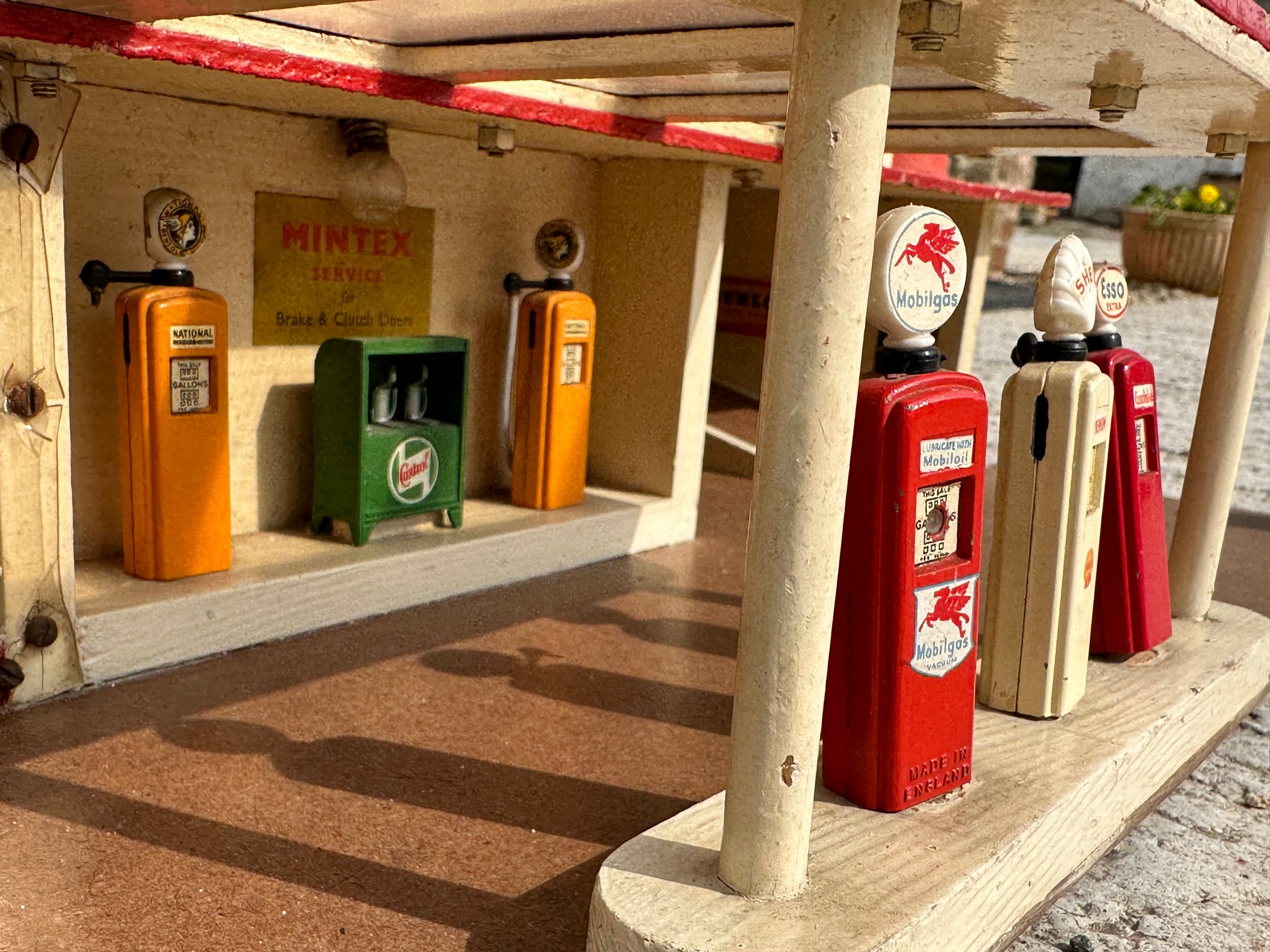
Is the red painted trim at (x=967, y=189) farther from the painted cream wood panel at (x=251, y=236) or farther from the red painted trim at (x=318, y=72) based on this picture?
the painted cream wood panel at (x=251, y=236)

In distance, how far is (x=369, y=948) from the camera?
2684 mm

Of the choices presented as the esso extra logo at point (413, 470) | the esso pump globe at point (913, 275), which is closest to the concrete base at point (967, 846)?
the esso pump globe at point (913, 275)

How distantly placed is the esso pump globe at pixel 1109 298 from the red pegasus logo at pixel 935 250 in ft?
3.97

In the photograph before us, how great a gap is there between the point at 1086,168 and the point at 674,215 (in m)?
19.3

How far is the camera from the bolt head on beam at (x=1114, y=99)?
10.3 ft

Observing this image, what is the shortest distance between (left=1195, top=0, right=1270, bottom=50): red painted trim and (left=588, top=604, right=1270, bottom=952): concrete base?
74.7 inches

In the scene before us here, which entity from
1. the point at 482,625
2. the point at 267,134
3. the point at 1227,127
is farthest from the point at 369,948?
the point at 1227,127

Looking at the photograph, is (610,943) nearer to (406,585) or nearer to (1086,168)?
(406,585)

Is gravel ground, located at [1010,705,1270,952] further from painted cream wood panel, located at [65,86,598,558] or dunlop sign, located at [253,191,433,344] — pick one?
dunlop sign, located at [253,191,433,344]

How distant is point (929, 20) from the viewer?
2.21 metres

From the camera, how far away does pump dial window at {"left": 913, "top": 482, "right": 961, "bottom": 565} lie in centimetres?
285

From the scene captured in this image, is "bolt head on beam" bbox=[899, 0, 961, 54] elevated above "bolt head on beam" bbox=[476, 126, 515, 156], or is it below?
above

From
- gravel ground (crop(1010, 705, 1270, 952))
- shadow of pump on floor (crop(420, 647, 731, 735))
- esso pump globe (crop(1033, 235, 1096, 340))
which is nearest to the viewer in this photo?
gravel ground (crop(1010, 705, 1270, 952))

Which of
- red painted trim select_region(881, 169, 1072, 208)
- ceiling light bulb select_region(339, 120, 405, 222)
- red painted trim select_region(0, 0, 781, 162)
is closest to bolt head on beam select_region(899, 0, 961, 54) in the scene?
red painted trim select_region(0, 0, 781, 162)
